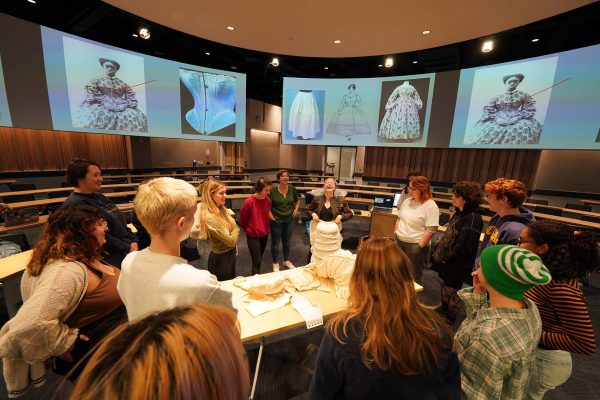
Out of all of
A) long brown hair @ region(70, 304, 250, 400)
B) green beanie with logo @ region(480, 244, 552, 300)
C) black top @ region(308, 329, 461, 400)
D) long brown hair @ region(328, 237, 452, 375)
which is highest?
long brown hair @ region(70, 304, 250, 400)

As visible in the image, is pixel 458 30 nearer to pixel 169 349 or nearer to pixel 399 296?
→ pixel 399 296

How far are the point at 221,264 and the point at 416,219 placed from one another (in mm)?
2309

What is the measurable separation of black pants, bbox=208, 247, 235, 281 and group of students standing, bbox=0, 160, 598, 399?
0.87 meters

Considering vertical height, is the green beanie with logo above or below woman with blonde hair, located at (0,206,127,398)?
above

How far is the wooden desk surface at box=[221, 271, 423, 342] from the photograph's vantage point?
1.54m

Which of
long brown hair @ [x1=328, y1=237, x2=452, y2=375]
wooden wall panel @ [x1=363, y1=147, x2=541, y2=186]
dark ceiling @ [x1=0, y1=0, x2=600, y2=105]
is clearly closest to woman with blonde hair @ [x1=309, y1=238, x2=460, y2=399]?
long brown hair @ [x1=328, y1=237, x2=452, y2=375]

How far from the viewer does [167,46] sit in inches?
254

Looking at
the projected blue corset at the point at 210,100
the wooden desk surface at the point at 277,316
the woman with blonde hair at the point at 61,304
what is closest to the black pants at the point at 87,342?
the woman with blonde hair at the point at 61,304

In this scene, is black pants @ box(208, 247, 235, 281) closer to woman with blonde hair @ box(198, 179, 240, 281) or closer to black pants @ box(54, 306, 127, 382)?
woman with blonde hair @ box(198, 179, 240, 281)

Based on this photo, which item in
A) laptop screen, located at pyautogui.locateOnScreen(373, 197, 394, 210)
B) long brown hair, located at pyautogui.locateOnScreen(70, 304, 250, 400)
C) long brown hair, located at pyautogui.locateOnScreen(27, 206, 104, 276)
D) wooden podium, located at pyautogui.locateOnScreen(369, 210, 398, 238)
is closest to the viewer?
long brown hair, located at pyautogui.locateOnScreen(70, 304, 250, 400)

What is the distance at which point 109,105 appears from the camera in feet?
15.6

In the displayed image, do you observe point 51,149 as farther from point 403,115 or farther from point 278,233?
point 403,115

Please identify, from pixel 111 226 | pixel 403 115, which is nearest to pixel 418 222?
pixel 111 226

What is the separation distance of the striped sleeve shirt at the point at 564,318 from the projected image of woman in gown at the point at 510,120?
4.93 meters
